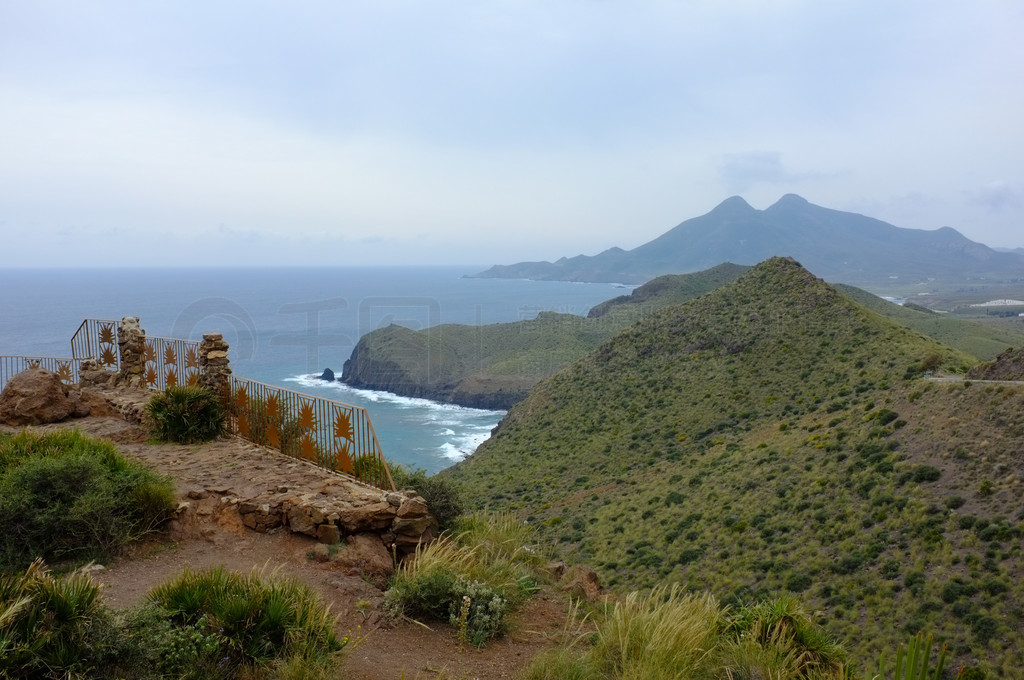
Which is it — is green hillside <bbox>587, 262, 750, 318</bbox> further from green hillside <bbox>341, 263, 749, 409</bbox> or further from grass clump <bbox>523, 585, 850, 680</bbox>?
grass clump <bbox>523, 585, 850, 680</bbox>

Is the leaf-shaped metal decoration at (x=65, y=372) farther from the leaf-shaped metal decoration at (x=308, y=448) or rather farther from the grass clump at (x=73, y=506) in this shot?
the leaf-shaped metal decoration at (x=308, y=448)

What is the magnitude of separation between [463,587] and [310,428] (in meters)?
3.48

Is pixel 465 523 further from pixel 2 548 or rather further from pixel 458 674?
pixel 2 548

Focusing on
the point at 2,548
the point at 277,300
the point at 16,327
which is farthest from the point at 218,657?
the point at 277,300

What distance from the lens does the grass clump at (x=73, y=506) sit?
5.50m

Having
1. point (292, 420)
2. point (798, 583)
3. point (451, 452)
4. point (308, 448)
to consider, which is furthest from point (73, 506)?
→ point (451, 452)

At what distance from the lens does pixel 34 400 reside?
10.4 m

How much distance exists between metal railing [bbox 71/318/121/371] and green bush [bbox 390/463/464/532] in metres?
6.55

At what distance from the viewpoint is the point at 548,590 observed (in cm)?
710

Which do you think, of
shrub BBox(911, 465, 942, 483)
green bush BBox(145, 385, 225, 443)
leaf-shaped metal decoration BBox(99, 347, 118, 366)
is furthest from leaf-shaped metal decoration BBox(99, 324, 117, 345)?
shrub BBox(911, 465, 942, 483)

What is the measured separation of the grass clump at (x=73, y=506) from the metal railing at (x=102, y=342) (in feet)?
20.6

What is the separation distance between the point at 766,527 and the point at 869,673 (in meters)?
15.0

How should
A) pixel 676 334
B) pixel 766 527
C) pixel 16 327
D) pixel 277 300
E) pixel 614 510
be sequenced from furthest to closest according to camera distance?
pixel 277 300, pixel 16 327, pixel 676 334, pixel 614 510, pixel 766 527

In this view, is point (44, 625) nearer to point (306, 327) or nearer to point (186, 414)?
point (186, 414)
